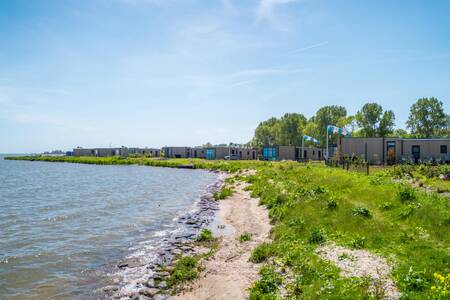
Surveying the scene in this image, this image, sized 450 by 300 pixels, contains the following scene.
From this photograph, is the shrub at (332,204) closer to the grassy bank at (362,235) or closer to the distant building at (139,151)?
the grassy bank at (362,235)

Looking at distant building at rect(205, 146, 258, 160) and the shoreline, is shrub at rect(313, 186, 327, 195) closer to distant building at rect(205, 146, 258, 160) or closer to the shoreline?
the shoreline

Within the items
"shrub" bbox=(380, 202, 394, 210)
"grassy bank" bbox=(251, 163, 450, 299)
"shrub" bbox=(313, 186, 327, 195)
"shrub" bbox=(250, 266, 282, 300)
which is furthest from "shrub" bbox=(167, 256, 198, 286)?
"shrub" bbox=(313, 186, 327, 195)

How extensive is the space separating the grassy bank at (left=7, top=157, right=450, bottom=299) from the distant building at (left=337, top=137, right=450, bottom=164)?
30471 millimetres

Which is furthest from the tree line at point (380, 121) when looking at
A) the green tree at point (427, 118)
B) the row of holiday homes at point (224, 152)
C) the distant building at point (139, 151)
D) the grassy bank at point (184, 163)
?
the distant building at point (139, 151)

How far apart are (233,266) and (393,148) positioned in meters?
43.7

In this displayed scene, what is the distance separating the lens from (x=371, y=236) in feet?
37.9

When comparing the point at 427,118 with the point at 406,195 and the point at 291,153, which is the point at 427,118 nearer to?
the point at 291,153

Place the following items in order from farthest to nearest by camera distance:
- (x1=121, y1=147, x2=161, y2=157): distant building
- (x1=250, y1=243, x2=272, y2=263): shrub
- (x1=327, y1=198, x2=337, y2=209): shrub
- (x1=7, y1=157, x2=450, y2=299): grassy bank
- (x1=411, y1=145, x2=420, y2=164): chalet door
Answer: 1. (x1=121, y1=147, x2=161, y2=157): distant building
2. (x1=411, y1=145, x2=420, y2=164): chalet door
3. (x1=327, y1=198, x2=337, y2=209): shrub
4. (x1=250, y1=243, x2=272, y2=263): shrub
5. (x1=7, y1=157, x2=450, y2=299): grassy bank

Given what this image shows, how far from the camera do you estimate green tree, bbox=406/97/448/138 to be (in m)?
96.4

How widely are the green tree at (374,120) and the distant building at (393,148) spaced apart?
162ft

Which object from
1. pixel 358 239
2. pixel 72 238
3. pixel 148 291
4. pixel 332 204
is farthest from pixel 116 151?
pixel 358 239

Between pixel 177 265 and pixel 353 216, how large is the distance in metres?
7.21

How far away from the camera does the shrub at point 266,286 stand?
8.51 meters

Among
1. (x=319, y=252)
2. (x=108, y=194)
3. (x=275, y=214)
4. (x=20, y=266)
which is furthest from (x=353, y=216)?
(x=108, y=194)
